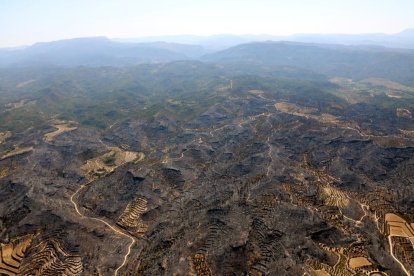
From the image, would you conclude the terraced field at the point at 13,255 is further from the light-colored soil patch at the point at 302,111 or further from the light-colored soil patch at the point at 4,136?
the light-colored soil patch at the point at 302,111

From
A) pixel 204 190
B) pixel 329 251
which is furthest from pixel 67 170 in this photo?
pixel 329 251

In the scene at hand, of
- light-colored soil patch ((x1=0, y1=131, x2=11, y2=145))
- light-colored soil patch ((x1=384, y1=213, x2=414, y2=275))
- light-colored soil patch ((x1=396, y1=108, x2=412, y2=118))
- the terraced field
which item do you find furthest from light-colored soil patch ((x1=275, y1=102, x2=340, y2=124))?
light-colored soil patch ((x1=0, y1=131, x2=11, y2=145))

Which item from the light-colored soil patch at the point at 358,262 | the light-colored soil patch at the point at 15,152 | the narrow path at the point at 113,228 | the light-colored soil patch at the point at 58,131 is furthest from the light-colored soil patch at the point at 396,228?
the light-colored soil patch at the point at 58,131

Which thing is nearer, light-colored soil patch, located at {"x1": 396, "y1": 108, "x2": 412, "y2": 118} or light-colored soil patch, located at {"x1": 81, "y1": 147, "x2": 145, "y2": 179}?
light-colored soil patch, located at {"x1": 81, "y1": 147, "x2": 145, "y2": 179}

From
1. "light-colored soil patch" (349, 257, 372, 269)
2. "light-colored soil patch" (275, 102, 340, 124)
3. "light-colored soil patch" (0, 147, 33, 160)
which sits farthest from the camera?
"light-colored soil patch" (275, 102, 340, 124)

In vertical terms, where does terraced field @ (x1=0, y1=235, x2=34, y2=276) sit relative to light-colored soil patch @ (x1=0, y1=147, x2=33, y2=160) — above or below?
above

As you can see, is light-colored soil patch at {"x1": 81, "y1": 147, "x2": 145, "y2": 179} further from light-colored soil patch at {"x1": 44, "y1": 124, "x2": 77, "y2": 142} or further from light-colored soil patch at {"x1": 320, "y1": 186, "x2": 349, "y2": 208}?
light-colored soil patch at {"x1": 320, "y1": 186, "x2": 349, "y2": 208}
